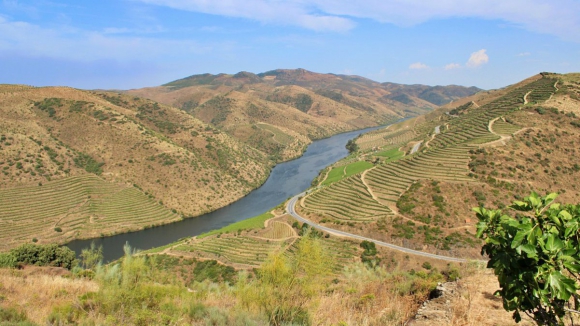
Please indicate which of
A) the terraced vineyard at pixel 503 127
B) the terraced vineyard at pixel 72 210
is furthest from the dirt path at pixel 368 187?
the terraced vineyard at pixel 72 210

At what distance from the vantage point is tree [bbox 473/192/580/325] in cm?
412

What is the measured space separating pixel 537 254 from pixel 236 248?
1595 inches

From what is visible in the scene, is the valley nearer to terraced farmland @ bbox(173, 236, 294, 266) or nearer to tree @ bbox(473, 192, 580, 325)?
terraced farmland @ bbox(173, 236, 294, 266)

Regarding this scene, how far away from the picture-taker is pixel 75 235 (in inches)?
2100

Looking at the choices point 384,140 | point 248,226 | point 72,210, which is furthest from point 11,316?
point 384,140

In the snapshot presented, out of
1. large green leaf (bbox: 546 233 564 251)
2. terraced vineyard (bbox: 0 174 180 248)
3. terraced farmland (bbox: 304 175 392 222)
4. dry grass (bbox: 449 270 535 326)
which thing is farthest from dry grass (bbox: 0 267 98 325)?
terraced vineyard (bbox: 0 174 180 248)

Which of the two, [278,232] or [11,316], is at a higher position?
[11,316]

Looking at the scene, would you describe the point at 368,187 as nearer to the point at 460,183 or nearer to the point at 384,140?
the point at 460,183

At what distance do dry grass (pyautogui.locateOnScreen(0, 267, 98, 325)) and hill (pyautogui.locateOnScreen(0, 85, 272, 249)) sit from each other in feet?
146

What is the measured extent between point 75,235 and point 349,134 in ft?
463

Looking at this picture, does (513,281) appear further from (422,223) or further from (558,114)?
(558,114)

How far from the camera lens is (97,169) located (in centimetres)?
6731

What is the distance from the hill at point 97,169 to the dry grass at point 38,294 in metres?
44.6

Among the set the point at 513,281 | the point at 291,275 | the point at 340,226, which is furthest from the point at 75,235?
the point at 513,281
